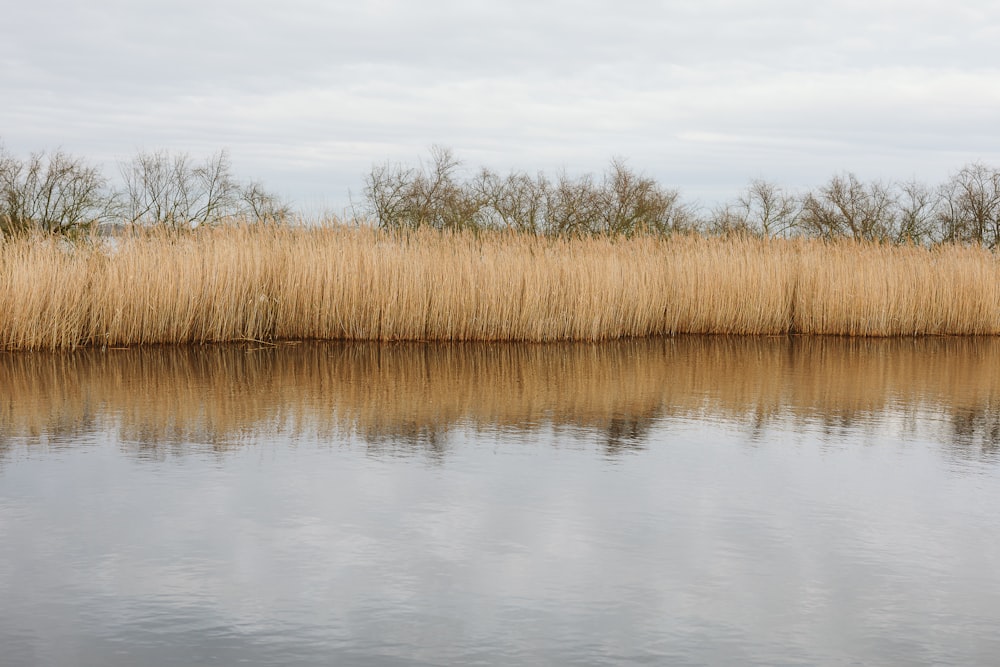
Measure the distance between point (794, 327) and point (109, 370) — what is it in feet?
28.1

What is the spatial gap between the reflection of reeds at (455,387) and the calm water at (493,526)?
47 mm

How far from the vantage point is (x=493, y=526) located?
11.9 feet

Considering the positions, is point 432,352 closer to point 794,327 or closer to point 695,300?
point 695,300

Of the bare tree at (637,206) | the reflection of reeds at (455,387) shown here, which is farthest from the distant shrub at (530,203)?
the reflection of reeds at (455,387)

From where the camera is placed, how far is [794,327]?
502 inches

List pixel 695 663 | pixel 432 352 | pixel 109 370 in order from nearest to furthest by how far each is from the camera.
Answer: pixel 695 663 < pixel 109 370 < pixel 432 352

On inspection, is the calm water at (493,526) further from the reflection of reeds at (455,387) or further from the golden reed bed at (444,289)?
the golden reed bed at (444,289)

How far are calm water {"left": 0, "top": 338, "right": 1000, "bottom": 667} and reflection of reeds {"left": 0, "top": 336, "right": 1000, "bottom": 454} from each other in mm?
47

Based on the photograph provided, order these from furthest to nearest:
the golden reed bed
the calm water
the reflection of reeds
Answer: the golden reed bed → the reflection of reeds → the calm water

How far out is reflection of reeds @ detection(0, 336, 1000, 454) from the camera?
5785mm

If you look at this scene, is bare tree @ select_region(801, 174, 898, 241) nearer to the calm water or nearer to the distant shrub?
the distant shrub

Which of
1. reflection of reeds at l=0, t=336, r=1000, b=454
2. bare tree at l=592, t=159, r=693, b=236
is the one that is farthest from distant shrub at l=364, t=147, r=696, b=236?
reflection of reeds at l=0, t=336, r=1000, b=454

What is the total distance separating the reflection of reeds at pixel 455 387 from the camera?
579 centimetres

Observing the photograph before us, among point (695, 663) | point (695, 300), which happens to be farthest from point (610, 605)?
point (695, 300)
